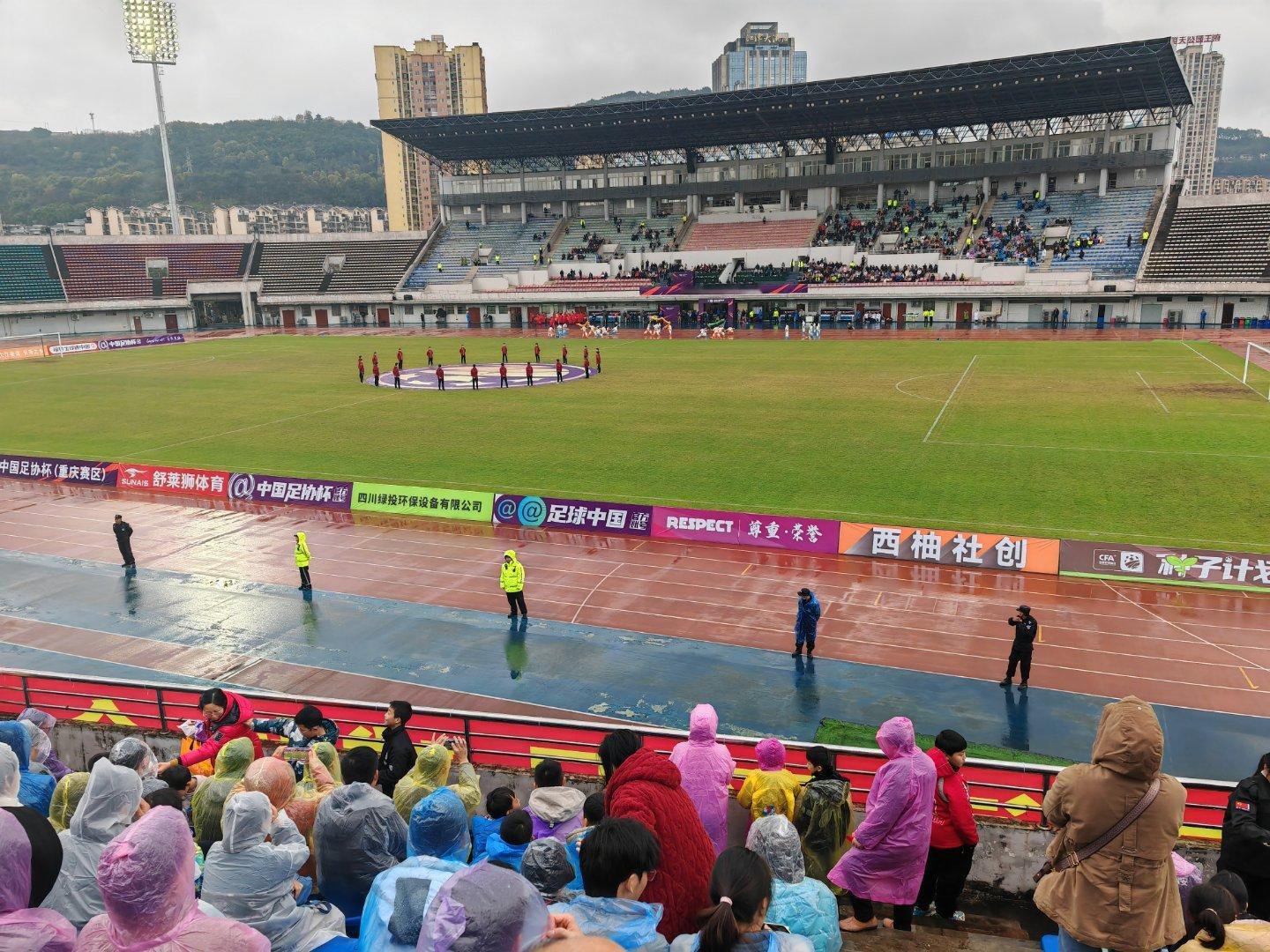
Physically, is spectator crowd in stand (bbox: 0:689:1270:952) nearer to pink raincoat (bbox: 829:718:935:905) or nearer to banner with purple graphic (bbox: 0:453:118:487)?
pink raincoat (bbox: 829:718:935:905)

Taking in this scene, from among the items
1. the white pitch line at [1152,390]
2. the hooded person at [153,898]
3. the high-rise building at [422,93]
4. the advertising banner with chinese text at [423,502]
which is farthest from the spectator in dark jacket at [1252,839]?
the high-rise building at [422,93]

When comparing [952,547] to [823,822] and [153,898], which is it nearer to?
[823,822]

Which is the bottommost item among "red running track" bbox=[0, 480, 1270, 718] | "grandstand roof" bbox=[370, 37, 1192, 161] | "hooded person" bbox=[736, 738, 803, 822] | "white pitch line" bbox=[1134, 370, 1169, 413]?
"red running track" bbox=[0, 480, 1270, 718]

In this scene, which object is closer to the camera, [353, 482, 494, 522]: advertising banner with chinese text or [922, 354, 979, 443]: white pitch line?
[353, 482, 494, 522]: advertising banner with chinese text

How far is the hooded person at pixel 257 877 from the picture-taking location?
14.6ft

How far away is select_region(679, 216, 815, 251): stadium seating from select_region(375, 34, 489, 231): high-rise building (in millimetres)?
105104

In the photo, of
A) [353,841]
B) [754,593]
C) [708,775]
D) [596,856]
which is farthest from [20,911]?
[754,593]

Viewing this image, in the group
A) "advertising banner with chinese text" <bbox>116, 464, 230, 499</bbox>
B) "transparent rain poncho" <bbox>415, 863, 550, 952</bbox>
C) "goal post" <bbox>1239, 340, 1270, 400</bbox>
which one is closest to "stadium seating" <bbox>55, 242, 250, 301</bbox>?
"advertising banner with chinese text" <bbox>116, 464, 230, 499</bbox>

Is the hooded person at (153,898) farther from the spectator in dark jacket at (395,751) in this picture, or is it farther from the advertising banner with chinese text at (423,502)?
the advertising banner with chinese text at (423,502)

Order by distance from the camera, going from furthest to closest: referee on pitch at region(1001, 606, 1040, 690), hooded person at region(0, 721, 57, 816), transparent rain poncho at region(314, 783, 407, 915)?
referee on pitch at region(1001, 606, 1040, 690), hooded person at region(0, 721, 57, 816), transparent rain poncho at region(314, 783, 407, 915)

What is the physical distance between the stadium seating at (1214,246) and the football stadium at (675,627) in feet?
1.13

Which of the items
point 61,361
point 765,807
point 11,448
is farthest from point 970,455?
point 61,361

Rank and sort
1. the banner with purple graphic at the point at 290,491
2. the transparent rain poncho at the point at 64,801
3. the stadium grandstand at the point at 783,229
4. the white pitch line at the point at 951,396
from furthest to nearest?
the stadium grandstand at the point at 783,229
the white pitch line at the point at 951,396
the banner with purple graphic at the point at 290,491
the transparent rain poncho at the point at 64,801

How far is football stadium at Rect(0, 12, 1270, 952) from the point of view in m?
4.48
